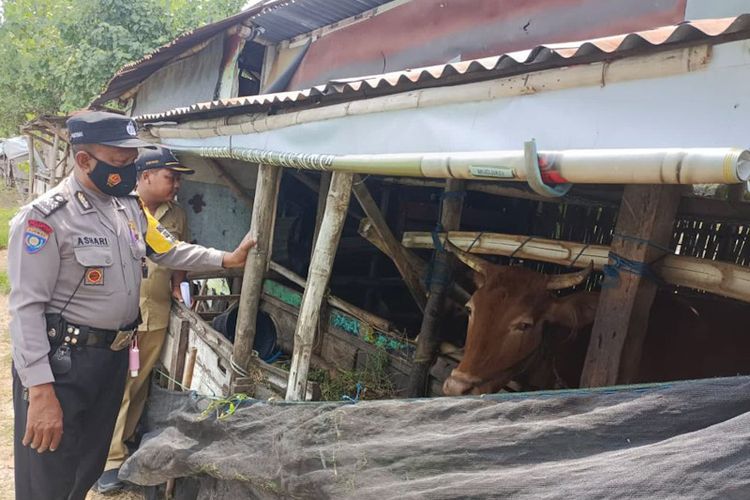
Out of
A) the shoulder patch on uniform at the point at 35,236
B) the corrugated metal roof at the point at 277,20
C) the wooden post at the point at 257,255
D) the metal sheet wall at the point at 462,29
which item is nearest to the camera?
the shoulder patch on uniform at the point at 35,236

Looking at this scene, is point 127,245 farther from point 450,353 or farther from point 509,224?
point 509,224

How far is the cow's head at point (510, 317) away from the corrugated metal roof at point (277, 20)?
4.67 m

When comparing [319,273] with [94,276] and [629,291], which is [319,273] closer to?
[94,276]

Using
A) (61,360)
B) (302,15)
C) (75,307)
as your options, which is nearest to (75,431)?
(61,360)

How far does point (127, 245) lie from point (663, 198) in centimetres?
282

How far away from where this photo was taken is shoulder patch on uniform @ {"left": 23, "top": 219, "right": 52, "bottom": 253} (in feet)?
8.57

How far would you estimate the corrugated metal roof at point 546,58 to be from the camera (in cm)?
140

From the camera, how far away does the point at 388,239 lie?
11.0 ft

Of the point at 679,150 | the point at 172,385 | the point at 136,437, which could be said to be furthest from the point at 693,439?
the point at 136,437

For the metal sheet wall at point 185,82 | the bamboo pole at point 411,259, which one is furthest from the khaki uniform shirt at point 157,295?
the metal sheet wall at point 185,82

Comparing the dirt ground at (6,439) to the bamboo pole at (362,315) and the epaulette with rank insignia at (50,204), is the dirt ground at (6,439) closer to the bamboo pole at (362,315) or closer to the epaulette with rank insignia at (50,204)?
the bamboo pole at (362,315)

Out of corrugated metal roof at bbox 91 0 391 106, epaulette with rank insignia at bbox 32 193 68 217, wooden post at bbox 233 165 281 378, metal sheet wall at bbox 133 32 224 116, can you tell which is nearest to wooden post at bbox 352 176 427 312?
wooden post at bbox 233 165 281 378

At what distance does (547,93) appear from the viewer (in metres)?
1.81

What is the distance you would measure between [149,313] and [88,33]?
1297 cm
